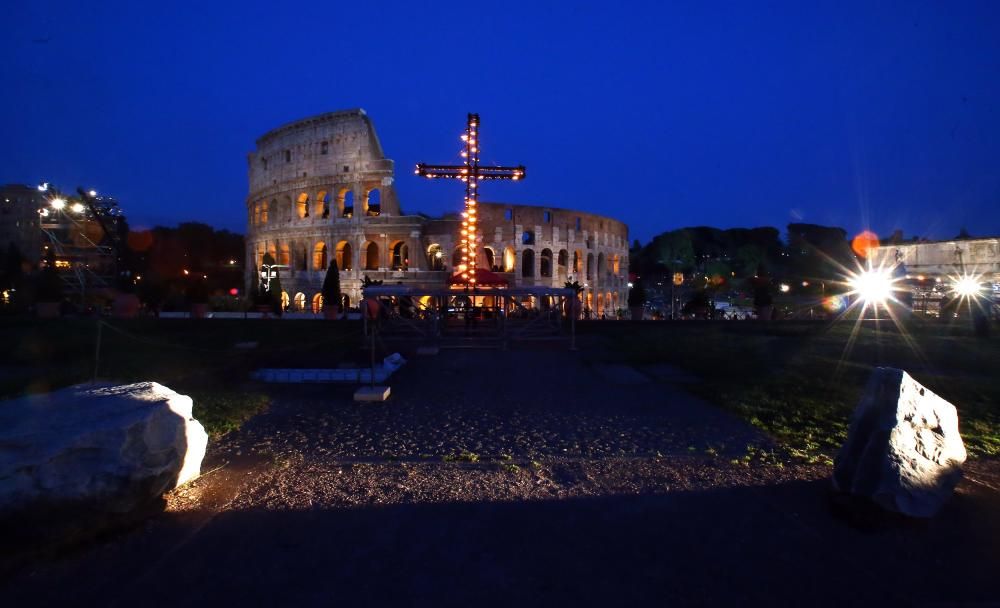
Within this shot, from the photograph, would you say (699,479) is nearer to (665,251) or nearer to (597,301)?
(597,301)

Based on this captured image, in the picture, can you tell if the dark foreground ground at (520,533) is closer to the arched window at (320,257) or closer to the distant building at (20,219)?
the arched window at (320,257)

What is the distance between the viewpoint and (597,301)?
145 feet

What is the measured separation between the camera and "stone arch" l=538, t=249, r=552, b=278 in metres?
40.5

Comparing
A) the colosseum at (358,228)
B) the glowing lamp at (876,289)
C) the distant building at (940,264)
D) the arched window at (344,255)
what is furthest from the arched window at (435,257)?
the distant building at (940,264)

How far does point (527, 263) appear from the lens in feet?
135

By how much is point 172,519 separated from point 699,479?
5.09 metres

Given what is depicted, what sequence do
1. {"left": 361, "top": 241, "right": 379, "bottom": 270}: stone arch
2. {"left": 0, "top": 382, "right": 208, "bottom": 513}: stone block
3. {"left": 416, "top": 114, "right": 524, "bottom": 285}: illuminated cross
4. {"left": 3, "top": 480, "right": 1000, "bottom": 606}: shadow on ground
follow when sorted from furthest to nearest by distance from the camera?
{"left": 361, "top": 241, "right": 379, "bottom": 270}: stone arch
{"left": 416, "top": 114, "right": 524, "bottom": 285}: illuminated cross
{"left": 0, "top": 382, "right": 208, "bottom": 513}: stone block
{"left": 3, "top": 480, "right": 1000, "bottom": 606}: shadow on ground

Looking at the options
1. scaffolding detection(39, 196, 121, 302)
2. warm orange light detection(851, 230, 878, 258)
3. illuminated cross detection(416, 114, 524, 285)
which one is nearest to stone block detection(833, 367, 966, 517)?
illuminated cross detection(416, 114, 524, 285)

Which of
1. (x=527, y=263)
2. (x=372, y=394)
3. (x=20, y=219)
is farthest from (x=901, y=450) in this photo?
(x=20, y=219)

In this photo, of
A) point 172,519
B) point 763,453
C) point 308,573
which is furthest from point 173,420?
point 763,453

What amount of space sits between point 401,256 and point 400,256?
46.1 inches

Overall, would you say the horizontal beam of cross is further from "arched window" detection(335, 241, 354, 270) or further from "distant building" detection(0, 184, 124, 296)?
"distant building" detection(0, 184, 124, 296)

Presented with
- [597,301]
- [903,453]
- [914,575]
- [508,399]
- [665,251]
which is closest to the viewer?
[914,575]

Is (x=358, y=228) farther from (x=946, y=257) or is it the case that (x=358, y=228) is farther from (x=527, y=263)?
(x=946, y=257)
